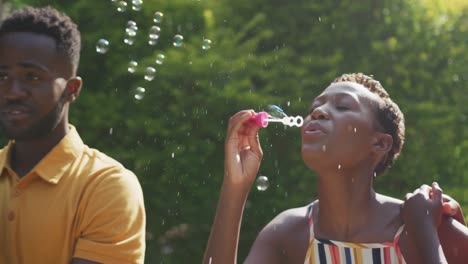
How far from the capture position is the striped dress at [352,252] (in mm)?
3105

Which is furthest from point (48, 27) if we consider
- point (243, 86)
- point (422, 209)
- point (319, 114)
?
point (243, 86)

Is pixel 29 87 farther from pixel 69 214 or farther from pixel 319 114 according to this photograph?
pixel 319 114

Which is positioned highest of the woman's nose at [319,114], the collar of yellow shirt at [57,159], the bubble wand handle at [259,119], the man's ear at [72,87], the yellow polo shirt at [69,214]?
the woman's nose at [319,114]

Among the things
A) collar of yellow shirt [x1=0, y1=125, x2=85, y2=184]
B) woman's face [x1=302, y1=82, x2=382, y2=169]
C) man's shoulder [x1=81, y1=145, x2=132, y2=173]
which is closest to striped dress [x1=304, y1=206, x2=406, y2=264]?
woman's face [x1=302, y1=82, x2=382, y2=169]

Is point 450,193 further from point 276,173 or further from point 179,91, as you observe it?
point 179,91

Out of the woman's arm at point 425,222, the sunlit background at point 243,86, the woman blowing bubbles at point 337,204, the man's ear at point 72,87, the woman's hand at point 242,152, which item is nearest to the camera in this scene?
the woman's arm at point 425,222

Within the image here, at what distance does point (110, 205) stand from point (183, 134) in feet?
15.9

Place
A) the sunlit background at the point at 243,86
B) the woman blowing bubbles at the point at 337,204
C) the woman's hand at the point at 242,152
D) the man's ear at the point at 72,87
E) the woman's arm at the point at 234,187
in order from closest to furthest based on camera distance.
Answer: the woman blowing bubbles at the point at 337,204
the woman's arm at the point at 234,187
the woman's hand at the point at 242,152
the man's ear at the point at 72,87
the sunlit background at the point at 243,86

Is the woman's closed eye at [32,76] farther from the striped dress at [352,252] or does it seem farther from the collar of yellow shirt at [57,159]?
the striped dress at [352,252]

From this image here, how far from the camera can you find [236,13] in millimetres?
8828

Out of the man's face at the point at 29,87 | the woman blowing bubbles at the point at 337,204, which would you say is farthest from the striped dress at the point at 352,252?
the man's face at the point at 29,87

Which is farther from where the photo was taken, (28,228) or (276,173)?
(276,173)

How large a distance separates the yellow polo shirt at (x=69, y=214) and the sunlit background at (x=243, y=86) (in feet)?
14.7

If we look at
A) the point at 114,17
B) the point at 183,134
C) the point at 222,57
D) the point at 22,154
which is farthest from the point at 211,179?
the point at 22,154
